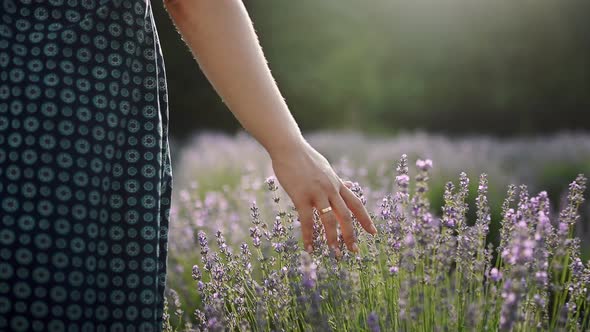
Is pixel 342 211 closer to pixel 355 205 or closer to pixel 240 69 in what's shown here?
pixel 355 205

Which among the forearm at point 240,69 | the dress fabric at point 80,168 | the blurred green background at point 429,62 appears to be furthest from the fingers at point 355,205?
the blurred green background at point 429,62

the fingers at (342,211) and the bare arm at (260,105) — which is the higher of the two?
the bare arm at (260,105)

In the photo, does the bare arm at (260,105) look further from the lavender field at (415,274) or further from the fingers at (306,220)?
the lavender field at (415,274)

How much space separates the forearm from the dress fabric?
0.10 meters

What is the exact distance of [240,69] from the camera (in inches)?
59.9

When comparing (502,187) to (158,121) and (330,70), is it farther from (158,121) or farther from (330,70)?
(330,70)

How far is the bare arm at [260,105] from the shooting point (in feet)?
4.92

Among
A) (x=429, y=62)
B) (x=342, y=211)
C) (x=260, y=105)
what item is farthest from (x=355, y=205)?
(x=429, y=62)

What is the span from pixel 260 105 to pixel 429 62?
10385 mm

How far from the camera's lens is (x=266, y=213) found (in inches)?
181

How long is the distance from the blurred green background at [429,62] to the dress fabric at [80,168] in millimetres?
10342

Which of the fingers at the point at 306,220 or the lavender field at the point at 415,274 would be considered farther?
the lavender field at the point at 415,274

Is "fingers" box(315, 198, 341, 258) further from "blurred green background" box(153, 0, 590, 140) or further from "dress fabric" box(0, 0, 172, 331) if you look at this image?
"blurred green background" box(153, 0, 590, 140)

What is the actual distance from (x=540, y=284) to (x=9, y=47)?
1.07m
